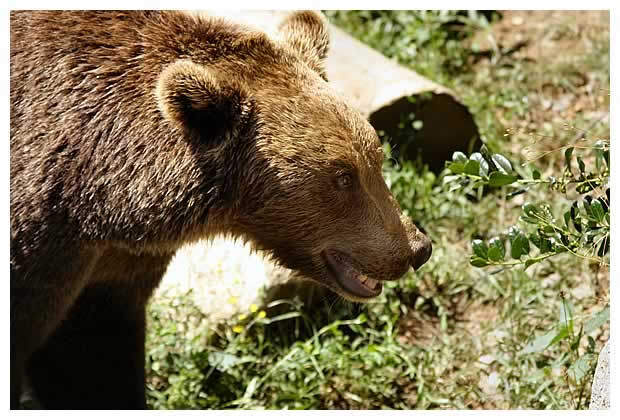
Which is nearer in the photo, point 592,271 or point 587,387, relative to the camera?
point 587,387

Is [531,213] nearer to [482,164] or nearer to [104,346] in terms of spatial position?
[482,164]

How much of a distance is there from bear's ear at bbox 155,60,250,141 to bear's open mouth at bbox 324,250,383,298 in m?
0.81

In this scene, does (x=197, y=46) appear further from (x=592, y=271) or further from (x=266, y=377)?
(x=592, y=271)

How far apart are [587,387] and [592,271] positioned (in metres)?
1.36

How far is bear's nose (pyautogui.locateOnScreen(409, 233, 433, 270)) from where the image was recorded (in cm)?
504

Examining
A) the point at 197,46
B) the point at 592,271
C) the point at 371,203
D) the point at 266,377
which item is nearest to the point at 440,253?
the point at 592,271

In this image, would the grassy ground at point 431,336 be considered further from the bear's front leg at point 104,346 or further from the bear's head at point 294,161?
the bear's head at point 294,161

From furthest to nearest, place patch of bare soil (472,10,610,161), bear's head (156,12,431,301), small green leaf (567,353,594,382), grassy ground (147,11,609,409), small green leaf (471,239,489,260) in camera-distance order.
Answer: patch of bare soil (472,10,610,161) < grassy ground (147,11,609,409) < small green leaf (567,353,594,382) < small green leaf (471,239,489,260) < bear's head (156,12,431,301)

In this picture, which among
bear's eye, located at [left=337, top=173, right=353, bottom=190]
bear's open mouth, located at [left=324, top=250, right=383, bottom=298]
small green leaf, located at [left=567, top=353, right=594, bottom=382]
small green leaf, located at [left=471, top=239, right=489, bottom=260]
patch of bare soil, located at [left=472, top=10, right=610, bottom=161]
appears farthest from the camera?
patch of bare soil, located at [left=472, top=10, right=610, bottom=161]

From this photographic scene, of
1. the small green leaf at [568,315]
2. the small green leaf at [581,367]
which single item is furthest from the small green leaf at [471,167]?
the small green leaf at [581,367]

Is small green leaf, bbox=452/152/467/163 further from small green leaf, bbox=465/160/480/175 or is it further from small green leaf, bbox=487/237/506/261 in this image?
small green leaf, bbox=487/237/506/261

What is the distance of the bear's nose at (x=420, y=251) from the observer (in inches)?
198

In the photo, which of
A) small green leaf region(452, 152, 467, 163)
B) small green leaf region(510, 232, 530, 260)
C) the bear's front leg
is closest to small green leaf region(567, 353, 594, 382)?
small green leaf region(510, 232, 530, 260)

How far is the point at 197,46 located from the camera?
4.88 m
